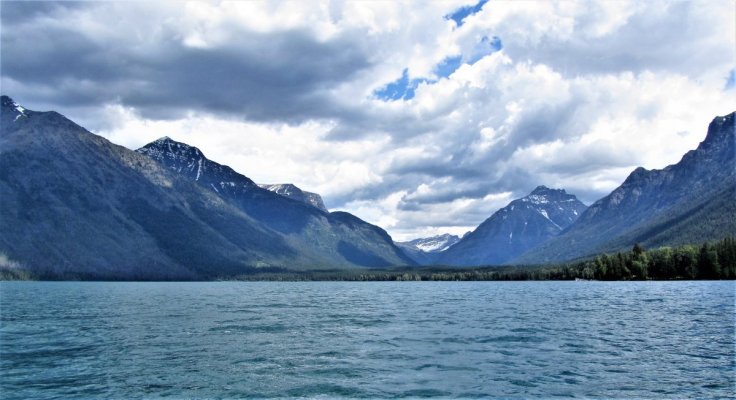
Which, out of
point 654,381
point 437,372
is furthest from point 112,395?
point 654,381

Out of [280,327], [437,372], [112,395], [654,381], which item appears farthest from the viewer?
[280,327]

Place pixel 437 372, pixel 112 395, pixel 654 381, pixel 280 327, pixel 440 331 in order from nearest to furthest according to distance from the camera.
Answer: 1. pixel 112 395
2. pixel 654 381
3. pixel 437 372
4. pixel 440 331
5. pixel 280 327

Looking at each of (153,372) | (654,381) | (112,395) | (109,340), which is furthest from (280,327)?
(654,381)

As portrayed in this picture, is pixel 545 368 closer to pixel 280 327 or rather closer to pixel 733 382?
pixel 733 382

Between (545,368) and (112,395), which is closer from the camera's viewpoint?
(112,395)

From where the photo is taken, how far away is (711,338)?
196ft

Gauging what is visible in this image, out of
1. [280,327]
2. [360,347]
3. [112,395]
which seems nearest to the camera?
[112,395]

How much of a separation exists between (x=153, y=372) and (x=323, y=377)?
13.7 metres

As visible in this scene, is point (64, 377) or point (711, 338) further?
point (711, 338)

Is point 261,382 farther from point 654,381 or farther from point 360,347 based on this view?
point 654,381

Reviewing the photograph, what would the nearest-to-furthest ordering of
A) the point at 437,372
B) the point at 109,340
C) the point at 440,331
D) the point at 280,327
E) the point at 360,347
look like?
the point at 437,372
the point at 360,347
the point at 109,340
the point at 440,331
the point at 280,327

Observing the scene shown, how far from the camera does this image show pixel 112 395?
37.2 metres

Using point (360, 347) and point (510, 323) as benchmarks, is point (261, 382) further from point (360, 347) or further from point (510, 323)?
point (510, 323)

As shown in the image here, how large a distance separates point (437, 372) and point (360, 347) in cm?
1437
